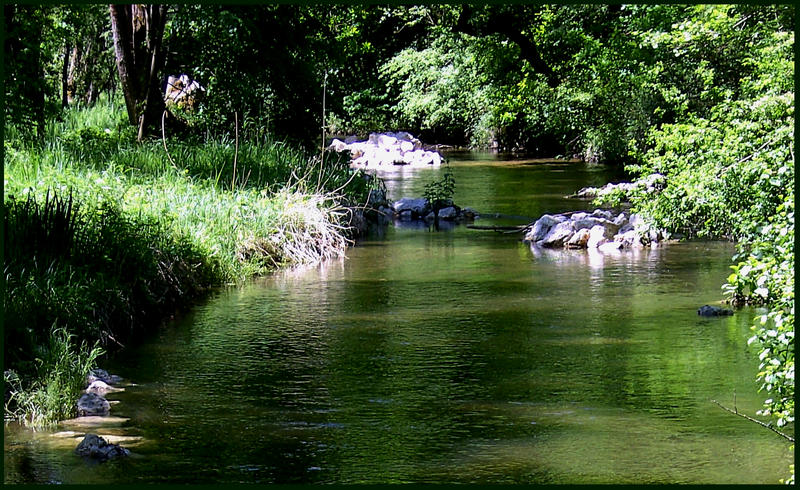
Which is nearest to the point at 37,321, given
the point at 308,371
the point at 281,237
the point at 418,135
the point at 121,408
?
the point at 121,408

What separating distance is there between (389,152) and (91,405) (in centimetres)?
2400

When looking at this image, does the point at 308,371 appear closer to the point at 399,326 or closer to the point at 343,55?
the point at 399,326

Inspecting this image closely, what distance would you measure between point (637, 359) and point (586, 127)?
49.7 feet

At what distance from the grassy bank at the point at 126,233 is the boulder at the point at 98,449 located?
700 millimetres

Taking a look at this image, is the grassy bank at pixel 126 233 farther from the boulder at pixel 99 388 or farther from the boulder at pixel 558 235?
the boulder at pixel 558 235

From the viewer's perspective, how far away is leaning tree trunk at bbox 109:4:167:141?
663 inches

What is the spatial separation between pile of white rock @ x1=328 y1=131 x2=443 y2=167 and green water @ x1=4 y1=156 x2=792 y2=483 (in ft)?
55.1

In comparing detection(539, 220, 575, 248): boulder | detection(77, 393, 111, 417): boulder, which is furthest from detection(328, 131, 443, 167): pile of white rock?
detection(77, 393, 111, 417): boulder

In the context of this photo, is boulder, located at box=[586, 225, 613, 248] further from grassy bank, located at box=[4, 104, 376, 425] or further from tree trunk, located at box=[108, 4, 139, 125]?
tree trunk, located at box=[108, 4, 139, 125]

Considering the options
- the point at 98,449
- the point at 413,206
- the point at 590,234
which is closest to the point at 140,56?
the point at 413,206

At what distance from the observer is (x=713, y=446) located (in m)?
6.35

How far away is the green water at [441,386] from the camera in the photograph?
6.07 m

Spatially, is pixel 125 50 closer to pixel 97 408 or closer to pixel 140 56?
pixel 140 56

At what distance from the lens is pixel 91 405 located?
7035mm
